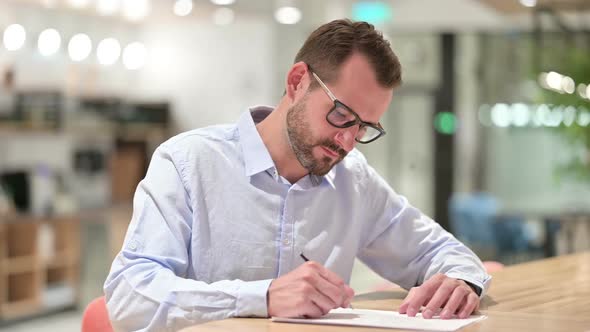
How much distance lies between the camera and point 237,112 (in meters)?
11.4

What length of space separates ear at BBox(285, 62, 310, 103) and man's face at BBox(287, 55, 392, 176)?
2 cm

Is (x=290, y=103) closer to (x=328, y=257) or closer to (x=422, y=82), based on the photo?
(x=328, y=257)

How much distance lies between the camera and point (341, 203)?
7.37 ft

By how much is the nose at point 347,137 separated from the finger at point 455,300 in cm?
38

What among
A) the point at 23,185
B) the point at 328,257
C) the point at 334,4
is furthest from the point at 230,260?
the point at 334,4

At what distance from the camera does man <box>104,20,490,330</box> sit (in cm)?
172

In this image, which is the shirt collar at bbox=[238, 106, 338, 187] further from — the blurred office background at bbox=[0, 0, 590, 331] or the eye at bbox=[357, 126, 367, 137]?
the blurred office background at bbox=[0, 0, 590, 331]

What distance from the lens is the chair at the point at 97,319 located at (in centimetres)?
207

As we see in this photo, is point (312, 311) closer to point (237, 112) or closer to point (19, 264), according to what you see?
point (19, 264)

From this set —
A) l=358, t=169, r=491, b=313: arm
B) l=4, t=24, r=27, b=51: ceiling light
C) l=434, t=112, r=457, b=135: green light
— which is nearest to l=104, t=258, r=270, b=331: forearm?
l=358, t=169, r=491, b=313: arm

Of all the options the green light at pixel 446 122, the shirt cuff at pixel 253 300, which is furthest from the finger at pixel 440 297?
the green light at pixel 446 122

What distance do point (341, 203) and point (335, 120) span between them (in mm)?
343

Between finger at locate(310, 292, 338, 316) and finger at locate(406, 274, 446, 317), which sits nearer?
finger at locate(310, 292, 338, 316)

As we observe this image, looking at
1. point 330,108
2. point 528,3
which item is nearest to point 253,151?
point 330,108
